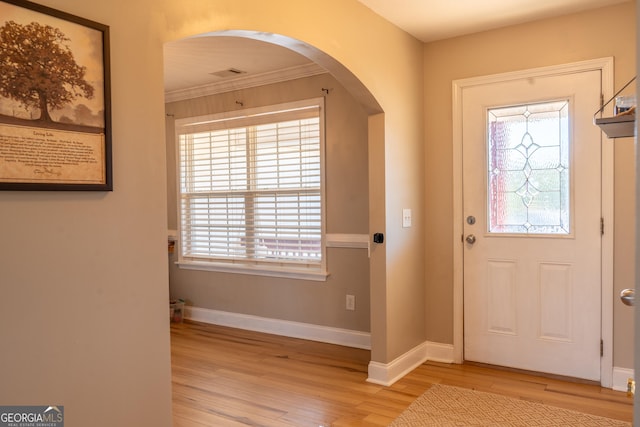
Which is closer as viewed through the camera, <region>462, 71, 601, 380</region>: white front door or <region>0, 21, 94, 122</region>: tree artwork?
<region>0, 21, 94, 122</region>: tree artwork

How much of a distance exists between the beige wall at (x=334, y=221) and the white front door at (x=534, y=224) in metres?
0.85

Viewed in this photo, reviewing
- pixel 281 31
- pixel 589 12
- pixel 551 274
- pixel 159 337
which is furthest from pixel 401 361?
pixel 589 12

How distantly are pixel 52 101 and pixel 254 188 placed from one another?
10.4 feet

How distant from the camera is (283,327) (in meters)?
4.56

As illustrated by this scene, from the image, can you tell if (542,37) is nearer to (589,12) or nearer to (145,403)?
(589,12)

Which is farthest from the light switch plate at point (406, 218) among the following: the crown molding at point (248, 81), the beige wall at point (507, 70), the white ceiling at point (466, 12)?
the crown molding at point (248, 81)

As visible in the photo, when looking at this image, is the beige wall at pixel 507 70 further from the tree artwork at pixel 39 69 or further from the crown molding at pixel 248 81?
the tree artwork at pixel 39 69

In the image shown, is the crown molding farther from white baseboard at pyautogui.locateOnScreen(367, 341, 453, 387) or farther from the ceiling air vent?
white baseboard at pyautogui.locateOnScreen(367, 341, 453, 387)

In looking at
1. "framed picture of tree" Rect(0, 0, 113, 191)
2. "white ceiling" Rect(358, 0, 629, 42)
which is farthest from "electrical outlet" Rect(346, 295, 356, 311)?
"framed picture of tree" Rect(0, 0, 113, 191)

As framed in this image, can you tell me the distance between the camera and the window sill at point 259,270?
14.3ft

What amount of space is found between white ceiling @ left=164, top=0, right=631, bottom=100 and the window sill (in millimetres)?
1733

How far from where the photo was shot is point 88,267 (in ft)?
5.49

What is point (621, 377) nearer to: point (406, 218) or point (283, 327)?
point (406, 218)

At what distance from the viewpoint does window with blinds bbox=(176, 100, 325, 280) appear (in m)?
4.37
